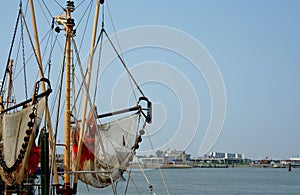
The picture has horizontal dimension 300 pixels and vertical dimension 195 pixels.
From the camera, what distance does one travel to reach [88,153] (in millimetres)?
32281

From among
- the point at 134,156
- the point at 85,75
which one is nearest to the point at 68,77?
the point at 85,75

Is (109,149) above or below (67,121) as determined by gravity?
below

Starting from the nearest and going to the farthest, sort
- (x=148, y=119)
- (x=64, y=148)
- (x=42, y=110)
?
(x=42, y=110), (x=64, y=148), (x=148, y=119)

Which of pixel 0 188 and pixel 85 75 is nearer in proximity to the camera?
pixel 85 75

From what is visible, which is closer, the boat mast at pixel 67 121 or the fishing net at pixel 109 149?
the boat mast at pixel 67 121

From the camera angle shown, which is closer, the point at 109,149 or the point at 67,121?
the point at 67,121

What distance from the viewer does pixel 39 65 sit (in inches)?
1094

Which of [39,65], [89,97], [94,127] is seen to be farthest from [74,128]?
[39,65]

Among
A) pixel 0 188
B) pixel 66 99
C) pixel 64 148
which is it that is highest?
pixel 66 99

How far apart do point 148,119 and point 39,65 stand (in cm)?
665

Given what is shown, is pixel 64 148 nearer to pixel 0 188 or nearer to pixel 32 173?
pixel 32 173

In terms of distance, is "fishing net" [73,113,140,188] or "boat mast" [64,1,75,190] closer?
"boat mast" [64,1,75,190]

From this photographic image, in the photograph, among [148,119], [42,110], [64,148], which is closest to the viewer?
[42,110]

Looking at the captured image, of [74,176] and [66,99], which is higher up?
[66,99]
